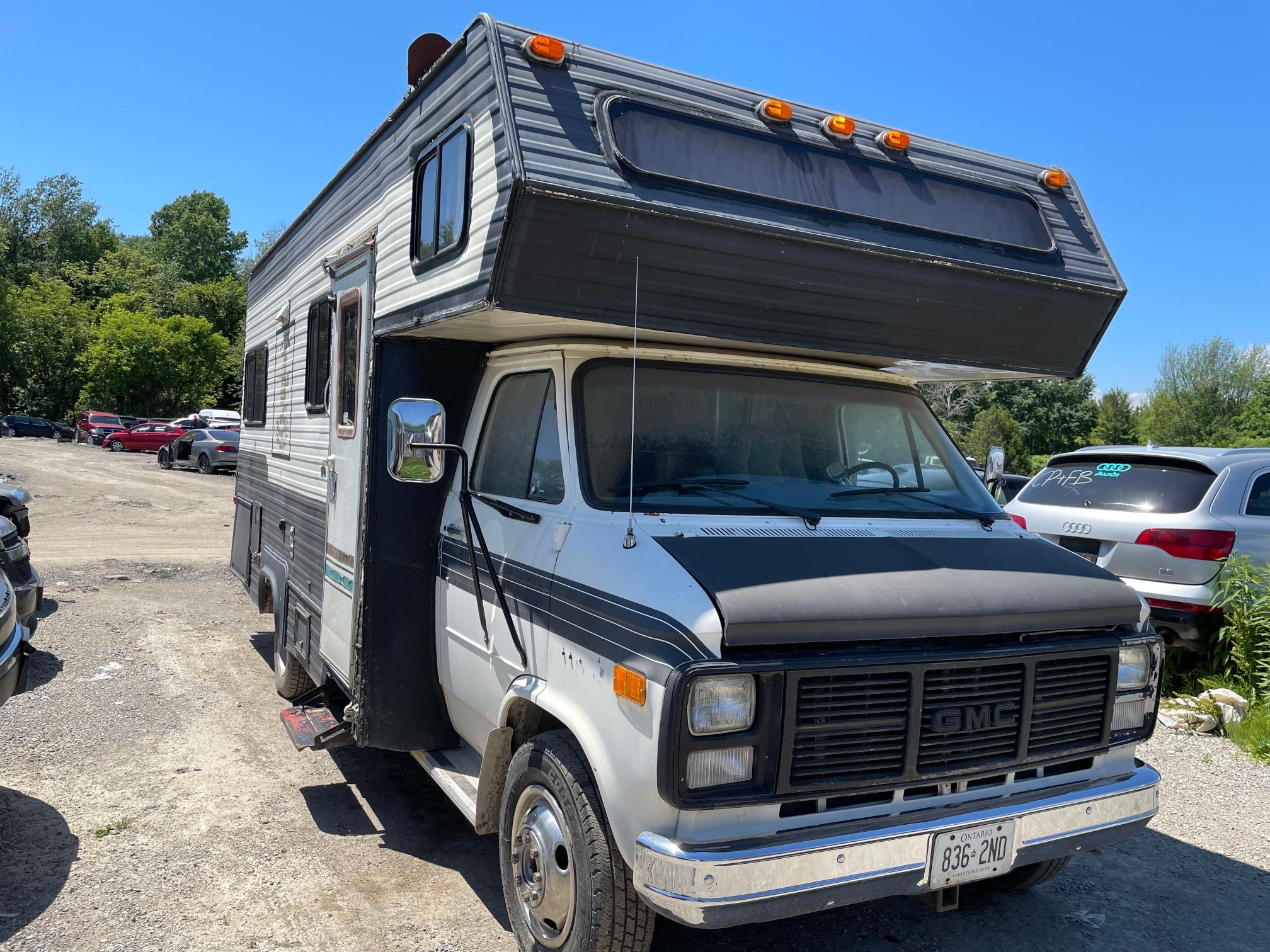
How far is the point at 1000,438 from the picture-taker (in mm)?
45719

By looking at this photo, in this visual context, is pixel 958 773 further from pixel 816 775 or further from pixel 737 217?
pixel 737 217

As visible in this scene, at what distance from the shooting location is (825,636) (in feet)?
9.69

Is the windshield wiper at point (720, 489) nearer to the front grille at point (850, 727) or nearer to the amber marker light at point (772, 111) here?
the front grille at point (850, 727)

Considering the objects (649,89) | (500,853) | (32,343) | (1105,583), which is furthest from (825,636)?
(32,343)

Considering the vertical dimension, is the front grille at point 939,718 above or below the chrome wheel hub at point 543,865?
above

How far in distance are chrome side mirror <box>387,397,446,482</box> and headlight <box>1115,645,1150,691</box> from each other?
2.62 metres

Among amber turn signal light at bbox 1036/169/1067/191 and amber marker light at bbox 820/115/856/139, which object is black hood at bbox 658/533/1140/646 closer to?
amber marker light at bbox 820/115/856/139

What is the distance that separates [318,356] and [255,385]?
2.66 m

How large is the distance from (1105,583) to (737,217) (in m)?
1.88

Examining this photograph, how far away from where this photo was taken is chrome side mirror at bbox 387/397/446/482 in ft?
12.0

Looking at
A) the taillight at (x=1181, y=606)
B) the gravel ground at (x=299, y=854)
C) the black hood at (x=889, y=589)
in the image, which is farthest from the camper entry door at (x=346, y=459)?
the taillight at (x=1181, y=606)

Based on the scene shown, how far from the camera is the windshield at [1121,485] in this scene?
23.5ft

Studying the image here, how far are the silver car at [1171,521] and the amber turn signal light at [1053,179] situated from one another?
2924mm

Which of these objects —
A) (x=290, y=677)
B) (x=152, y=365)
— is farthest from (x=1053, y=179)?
(x=152, y=365)
